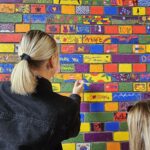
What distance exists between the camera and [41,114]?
1.04 metres

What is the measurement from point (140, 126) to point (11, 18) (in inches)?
35.2

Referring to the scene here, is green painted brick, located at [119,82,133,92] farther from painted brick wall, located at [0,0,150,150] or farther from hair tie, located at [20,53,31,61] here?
hair tie, located at [20,53,31,61]

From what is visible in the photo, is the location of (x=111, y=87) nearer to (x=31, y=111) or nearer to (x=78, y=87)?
(x=78, y=87)

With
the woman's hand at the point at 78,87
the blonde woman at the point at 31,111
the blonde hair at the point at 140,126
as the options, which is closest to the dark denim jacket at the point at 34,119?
the blonde woman at the point at 31,111

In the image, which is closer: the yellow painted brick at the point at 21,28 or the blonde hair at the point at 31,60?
the blonde hair at the point at 31,60

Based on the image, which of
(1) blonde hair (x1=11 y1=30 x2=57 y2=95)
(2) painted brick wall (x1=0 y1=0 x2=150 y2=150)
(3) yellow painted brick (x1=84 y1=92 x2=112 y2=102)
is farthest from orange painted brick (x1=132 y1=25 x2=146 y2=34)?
(1) blonde hair (x1=11 y1=30 x2=57 y2=95)

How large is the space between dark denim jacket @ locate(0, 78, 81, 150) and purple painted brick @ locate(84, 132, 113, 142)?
459 mm

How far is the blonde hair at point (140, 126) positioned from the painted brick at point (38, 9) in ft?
2.50

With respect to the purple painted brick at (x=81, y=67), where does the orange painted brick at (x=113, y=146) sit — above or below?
below

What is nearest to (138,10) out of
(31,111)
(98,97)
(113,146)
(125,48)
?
(125,48)

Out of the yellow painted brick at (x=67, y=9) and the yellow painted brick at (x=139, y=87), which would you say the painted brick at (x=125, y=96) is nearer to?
the yellow painted brick at (x=139, y=87)

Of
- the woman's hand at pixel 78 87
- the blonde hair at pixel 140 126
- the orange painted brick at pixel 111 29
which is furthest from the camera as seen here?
the orange painted brick at pixel 111 29

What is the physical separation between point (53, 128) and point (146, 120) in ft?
1.12

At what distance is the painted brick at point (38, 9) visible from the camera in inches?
59.5
